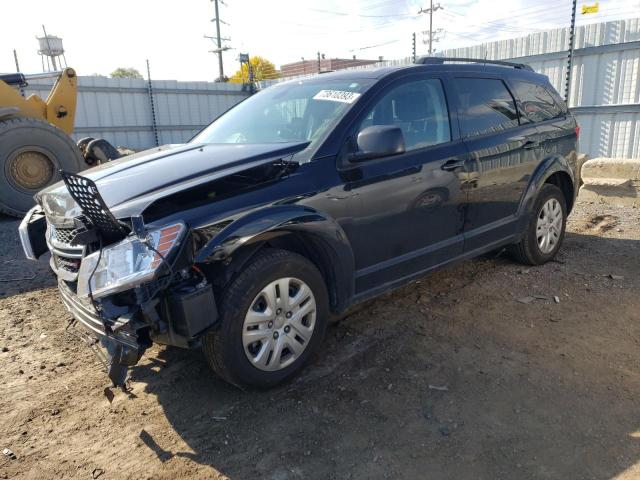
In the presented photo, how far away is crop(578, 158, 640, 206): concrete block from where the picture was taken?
285 inches

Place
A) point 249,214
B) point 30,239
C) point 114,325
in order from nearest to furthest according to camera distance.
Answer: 1. point 114,325
2. point 249,214
3. point 30,239

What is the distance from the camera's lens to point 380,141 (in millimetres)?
3090

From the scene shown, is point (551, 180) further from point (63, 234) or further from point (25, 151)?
point (25, 151)

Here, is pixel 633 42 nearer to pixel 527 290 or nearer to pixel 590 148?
pixel 590 148

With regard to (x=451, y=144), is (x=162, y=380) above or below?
below

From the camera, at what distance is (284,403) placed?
293cm

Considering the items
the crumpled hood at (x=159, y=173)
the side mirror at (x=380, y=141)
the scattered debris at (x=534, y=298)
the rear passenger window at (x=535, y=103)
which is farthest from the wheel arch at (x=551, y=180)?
the crumpled hood at (x=159, y=173)

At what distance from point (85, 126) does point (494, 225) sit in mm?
13992

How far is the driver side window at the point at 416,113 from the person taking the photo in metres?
3.53

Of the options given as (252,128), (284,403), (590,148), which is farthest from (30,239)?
(590,148)

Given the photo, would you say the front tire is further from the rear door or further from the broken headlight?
the rear door

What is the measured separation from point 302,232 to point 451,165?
4.83 feet

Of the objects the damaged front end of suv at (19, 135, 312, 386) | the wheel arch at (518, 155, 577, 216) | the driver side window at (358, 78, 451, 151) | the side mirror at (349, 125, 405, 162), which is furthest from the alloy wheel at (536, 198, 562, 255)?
the damaged front end of suv at (19, 135, 312, 386)

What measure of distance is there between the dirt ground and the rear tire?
2.23 feet
